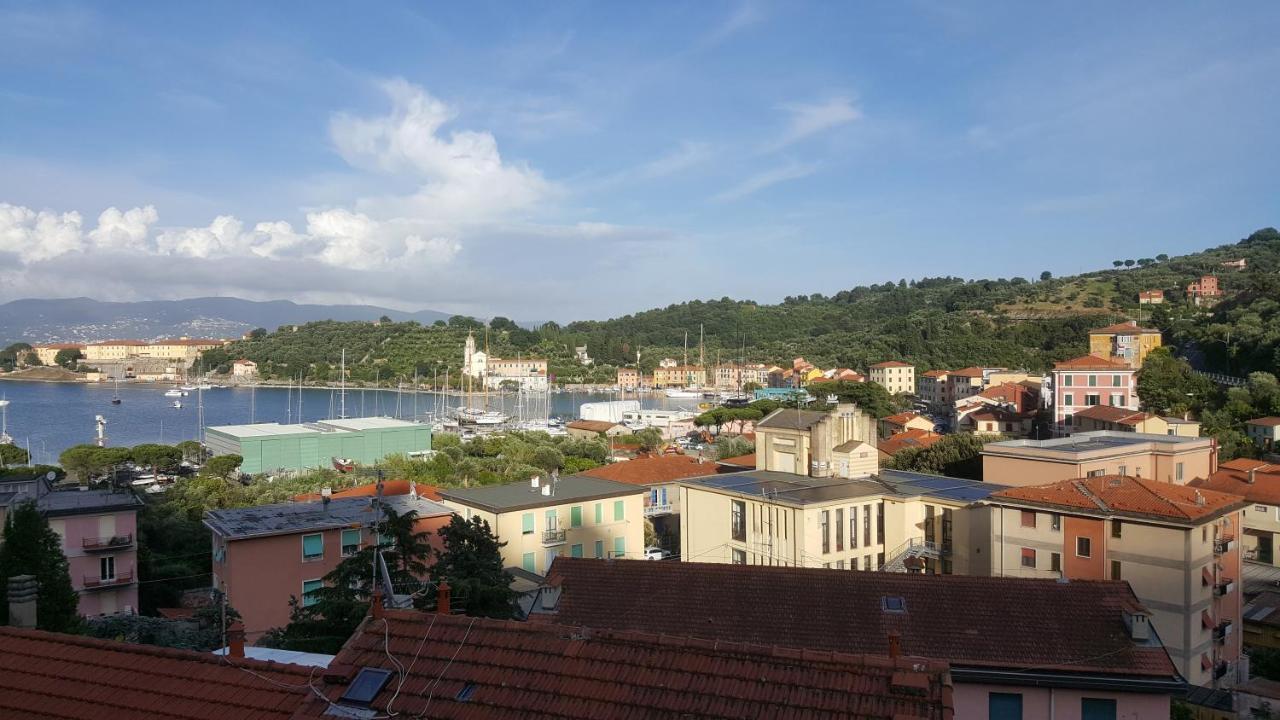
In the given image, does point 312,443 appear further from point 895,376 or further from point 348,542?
point 895,376

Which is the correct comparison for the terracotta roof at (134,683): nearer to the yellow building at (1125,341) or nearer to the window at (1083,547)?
the window at (1083,547)

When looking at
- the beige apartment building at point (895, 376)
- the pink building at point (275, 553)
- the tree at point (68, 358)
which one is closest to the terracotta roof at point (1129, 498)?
the pink building at point (275, 553)

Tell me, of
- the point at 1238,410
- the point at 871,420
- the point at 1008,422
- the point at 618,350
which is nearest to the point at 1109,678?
the point at 871,420

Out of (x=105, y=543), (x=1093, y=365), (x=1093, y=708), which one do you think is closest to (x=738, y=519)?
(x=1093, y=708)

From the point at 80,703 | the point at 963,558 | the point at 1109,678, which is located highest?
the point at 80,703

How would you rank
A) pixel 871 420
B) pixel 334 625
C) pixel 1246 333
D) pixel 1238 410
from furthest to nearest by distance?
pixel 1246 333, pixel 1238 410, pixel 871 420, pixel 334 625

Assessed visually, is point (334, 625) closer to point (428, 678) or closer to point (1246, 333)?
point (428, 678)

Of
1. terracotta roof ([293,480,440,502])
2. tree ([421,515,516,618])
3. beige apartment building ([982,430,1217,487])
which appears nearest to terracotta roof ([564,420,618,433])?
terracotta roof ([293,480,440,502])

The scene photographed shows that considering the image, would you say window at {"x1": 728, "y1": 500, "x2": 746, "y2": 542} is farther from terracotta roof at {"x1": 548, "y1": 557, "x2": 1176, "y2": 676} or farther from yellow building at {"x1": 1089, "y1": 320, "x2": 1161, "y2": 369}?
yellow building at {"x1": 1089, "y1": 320, "x2": 1161, "y2": 369}
